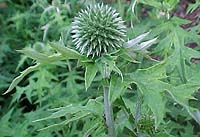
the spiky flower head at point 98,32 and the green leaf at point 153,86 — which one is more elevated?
the spiky flower head at point 98,32

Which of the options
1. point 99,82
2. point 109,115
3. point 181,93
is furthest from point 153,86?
point 99,82

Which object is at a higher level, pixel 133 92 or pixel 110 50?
pixel 110 50

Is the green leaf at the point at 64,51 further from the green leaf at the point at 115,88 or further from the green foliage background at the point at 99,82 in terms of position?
the green leaf at the point at 115,88

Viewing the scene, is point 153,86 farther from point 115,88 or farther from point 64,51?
point 64,51

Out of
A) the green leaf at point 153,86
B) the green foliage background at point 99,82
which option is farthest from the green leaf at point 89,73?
the green leaf at point 153,86

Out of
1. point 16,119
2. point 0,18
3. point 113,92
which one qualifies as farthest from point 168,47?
point 0,18

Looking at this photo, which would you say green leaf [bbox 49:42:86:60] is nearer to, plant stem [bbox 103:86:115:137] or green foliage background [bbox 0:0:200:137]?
green foliage background [bbox 0:0:200:137]

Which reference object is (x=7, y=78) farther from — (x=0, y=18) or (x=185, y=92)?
(x=185, y=92)
